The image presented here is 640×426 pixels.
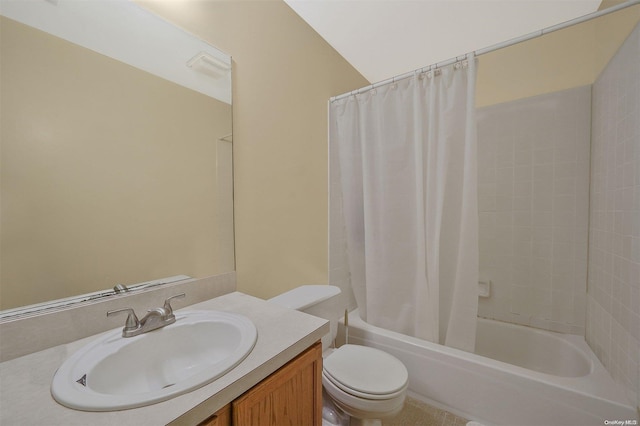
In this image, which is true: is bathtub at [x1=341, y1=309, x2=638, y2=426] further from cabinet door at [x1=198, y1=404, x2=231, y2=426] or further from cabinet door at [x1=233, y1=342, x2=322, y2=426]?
cabinet door at [x1=198, y1=404, x2=231, y2=426]

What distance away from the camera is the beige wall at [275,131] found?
1.31m

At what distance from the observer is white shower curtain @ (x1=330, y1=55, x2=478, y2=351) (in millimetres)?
1469

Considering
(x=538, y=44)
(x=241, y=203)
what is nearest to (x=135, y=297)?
(x=241, y=203)

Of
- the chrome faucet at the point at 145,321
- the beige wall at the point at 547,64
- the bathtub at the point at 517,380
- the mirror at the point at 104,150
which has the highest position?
the beige wall at the point at 547,64

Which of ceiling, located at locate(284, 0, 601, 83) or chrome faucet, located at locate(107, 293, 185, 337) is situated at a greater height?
ceiling, located at locate(284, 0, 601, 83)

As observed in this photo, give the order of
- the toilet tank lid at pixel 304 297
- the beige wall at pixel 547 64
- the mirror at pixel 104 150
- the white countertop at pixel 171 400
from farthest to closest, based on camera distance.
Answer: the beige wall at pixel 547 64 < the toilet tank lid at pixel 304 297 < the mirror at pixel 104 150 < the white countertop at pixel 171 400

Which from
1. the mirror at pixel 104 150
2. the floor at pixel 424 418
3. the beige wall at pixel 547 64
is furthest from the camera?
the beige wall at pixel 547 64

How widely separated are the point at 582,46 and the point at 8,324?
3240mm

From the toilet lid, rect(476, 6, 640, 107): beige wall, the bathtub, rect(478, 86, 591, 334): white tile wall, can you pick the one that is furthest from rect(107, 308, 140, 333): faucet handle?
rect(476, 6, 640, 107): beige wall

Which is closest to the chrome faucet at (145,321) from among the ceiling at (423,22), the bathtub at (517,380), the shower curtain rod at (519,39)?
the bathtub at (517,380)

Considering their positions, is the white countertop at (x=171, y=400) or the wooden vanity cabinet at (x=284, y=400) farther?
the wooden vanity cabinet at (x=284, y=400)

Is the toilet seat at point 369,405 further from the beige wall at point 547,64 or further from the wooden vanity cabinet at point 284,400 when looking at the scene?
the beige wall at point 547,64

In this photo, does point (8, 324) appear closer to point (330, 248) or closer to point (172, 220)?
point (172, 220)

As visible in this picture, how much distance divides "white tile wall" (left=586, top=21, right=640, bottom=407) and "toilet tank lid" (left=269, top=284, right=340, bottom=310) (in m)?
1.34
